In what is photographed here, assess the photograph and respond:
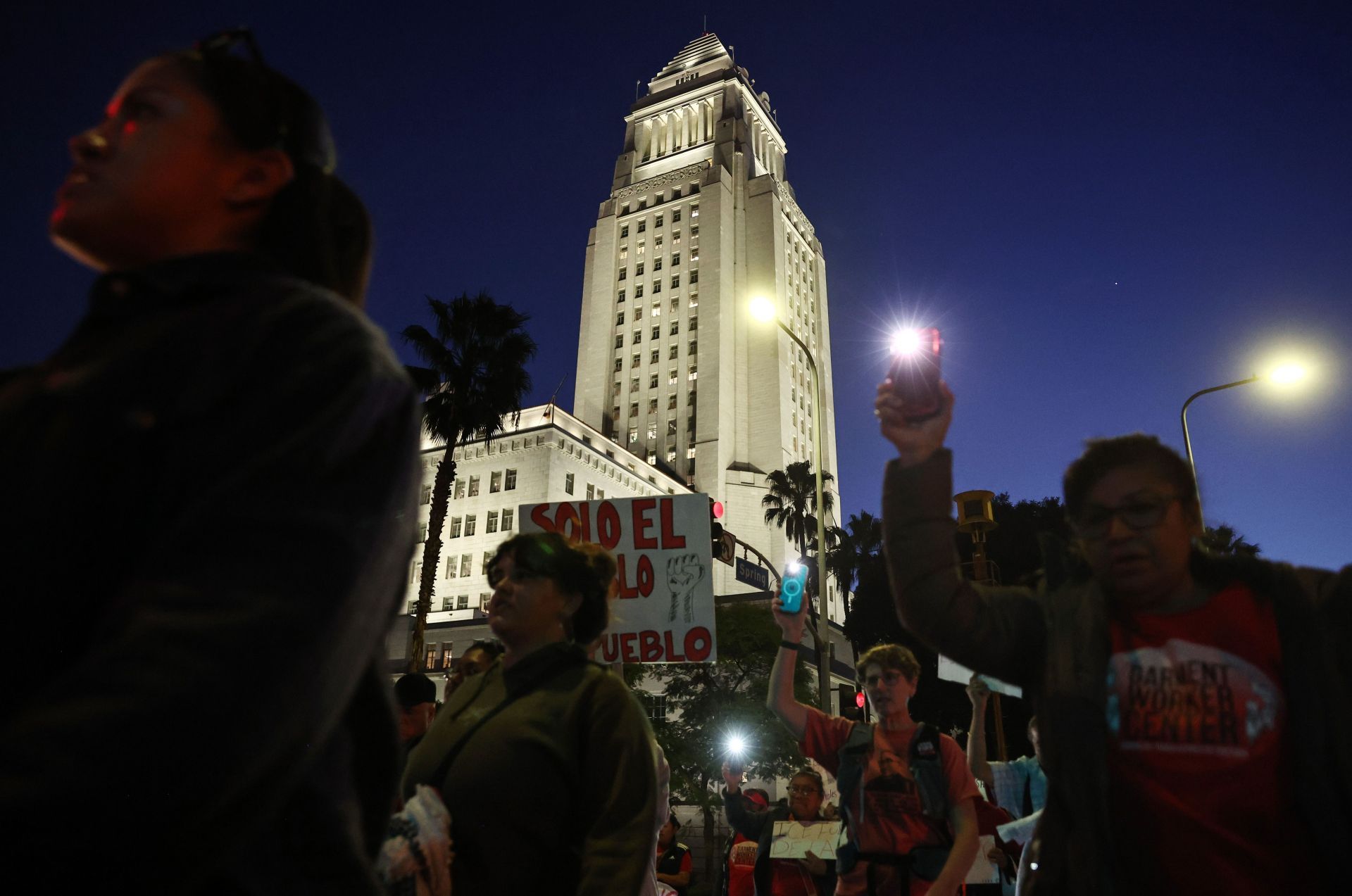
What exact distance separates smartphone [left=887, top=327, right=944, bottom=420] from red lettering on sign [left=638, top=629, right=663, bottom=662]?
726 cm

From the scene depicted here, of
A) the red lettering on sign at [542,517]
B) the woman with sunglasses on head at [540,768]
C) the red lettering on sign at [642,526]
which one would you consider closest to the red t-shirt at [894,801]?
the woman with sunglasses on head at [540,768]

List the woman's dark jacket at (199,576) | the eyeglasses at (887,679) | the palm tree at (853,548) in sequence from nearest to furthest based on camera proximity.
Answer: the woman's dark jacket at (199,576) < the eyeglasses at (887,679) < the palm tree at (853,548)

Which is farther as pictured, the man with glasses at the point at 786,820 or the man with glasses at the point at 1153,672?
the man with glasses at the point at 786,820

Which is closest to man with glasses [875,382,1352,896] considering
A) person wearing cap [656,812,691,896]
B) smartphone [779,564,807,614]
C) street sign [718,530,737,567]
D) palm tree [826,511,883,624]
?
smartphone [779,564,807,614]

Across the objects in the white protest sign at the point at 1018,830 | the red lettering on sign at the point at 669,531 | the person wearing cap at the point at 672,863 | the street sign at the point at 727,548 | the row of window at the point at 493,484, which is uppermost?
the row of window at the point at 493,484

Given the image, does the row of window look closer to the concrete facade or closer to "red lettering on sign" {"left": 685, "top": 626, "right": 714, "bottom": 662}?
the concrete facade

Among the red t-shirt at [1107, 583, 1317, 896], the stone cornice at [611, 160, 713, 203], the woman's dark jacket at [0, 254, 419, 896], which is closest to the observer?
the woman's dark jacket at [0, 254, 419, 896]

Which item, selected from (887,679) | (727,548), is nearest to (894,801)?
(887,679)

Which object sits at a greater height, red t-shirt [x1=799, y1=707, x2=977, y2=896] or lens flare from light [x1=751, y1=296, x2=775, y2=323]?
lens flare from light [x1=751, y1=296, x2=775, y2=323]

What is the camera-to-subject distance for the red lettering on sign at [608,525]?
9477mm

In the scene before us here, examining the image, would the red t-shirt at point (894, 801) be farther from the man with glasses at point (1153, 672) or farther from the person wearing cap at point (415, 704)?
the man with glasses at point (1153, 672)

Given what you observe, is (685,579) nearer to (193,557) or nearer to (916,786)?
(916,786)

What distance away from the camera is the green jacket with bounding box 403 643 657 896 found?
2.86m

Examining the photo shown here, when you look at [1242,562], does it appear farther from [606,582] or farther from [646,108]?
[646,108]
